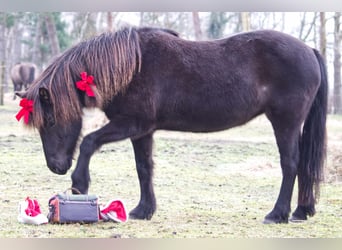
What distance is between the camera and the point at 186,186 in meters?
7.00

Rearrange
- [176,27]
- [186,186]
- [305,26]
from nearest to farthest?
[186,186]
[305,26]
[176,27]

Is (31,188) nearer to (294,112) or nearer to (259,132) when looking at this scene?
(294,112)

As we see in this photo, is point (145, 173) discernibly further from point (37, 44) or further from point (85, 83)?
point (37, 44)

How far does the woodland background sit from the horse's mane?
24.8 ft

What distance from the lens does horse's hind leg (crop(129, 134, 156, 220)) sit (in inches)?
204

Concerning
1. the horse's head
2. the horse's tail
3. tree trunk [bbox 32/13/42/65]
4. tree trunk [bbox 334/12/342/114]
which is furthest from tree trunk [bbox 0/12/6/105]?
the horse's tail

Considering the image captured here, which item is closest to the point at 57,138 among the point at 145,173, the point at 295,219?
the point at 145,173

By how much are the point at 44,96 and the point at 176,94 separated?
43.1 inches

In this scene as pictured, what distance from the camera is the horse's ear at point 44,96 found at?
15.7ft

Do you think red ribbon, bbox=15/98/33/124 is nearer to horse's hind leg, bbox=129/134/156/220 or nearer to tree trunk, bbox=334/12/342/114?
horse's hind leg, bbox=129/134/156/220

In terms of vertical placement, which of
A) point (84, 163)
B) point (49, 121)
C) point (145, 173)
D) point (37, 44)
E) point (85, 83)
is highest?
point (37, 44)

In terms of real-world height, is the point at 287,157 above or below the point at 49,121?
below

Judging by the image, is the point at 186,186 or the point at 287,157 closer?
the point at 287,157

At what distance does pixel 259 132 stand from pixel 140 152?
7589 millimetres
